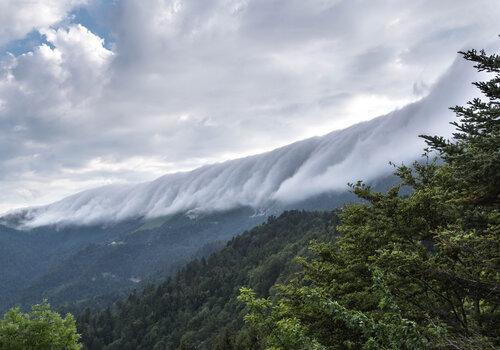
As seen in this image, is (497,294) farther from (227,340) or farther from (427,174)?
(227,340)

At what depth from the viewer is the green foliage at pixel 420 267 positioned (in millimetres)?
12727

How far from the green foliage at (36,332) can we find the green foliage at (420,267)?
75.5ft

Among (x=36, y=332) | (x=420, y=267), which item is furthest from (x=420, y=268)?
(x=36, y=332)

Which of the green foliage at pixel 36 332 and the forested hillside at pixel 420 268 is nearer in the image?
the forested hillside at pixel 420 268

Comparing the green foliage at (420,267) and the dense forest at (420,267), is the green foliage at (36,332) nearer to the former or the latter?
the dense forest at (420,267)

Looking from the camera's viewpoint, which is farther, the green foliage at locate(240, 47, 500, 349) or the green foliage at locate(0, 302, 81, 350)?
the green foliage at locate(0, 302, 81, 350)

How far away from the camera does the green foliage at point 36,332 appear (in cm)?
3953

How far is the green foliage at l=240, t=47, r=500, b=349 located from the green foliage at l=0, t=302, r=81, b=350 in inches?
906

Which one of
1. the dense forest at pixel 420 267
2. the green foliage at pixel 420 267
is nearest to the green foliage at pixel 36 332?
the dense forest at pixel 420 267

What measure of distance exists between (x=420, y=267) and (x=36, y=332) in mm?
34950

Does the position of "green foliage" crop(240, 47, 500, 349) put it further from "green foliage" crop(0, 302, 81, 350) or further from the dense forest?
"green foliage" crop(0, 302, 81, 350)

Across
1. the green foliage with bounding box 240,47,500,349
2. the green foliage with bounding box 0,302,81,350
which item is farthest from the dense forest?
the green foliage with bounding box 0,302,81,350

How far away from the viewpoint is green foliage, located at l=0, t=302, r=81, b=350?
130ft

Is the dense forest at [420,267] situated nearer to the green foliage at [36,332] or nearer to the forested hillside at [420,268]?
the forested hillside at [420,268]
